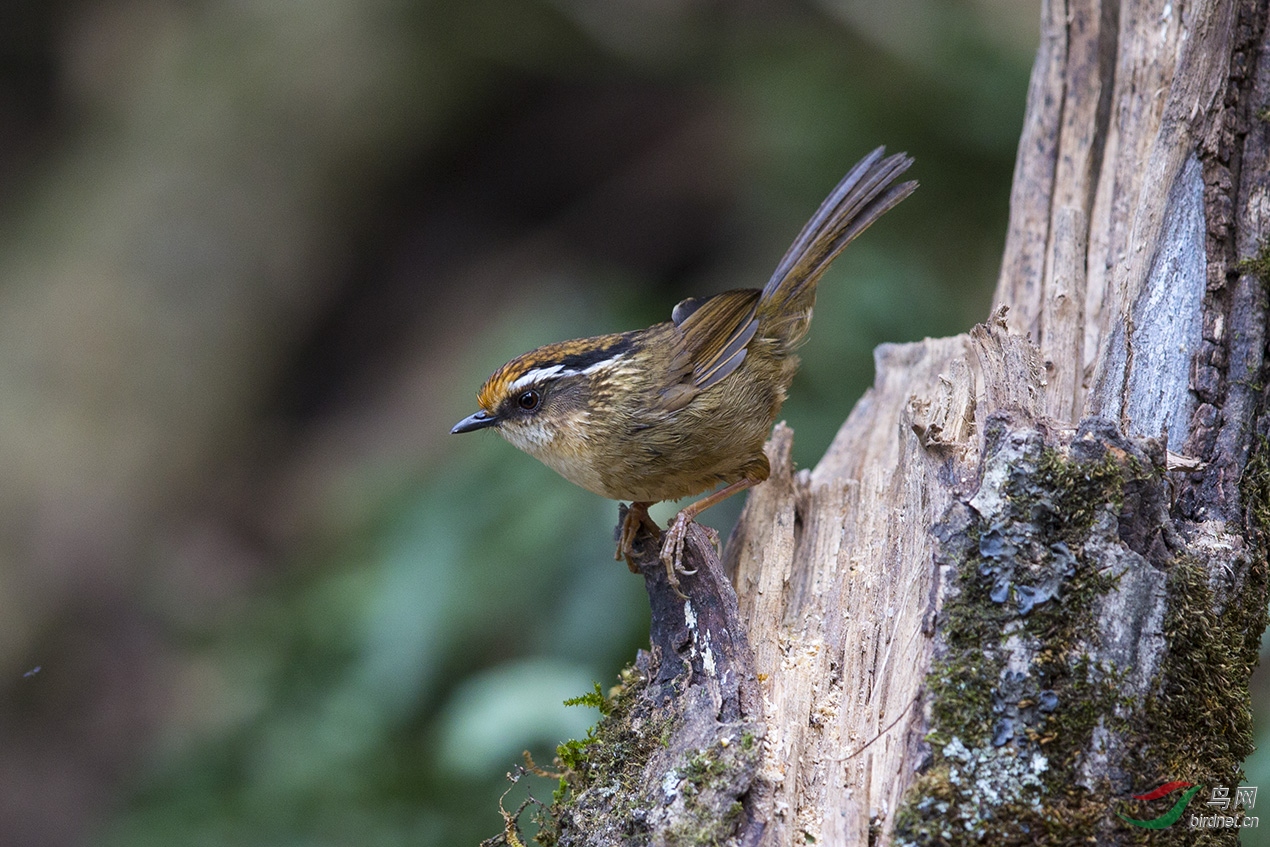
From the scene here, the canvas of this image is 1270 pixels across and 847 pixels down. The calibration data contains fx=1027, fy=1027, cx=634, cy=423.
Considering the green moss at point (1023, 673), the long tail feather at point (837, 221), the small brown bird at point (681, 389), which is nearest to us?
the green moss at point (1023, 673)

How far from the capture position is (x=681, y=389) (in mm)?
3986

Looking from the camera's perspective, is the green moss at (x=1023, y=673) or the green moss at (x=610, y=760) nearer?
the green moss at (x=1023, y=673)

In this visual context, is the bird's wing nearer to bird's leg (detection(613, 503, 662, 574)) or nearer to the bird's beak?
bird's leg (detection(613, 503, 662, 574))

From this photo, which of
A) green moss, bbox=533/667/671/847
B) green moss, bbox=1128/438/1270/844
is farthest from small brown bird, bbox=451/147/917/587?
green moss, bbox=1128/438/1270/844

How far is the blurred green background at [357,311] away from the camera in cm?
491

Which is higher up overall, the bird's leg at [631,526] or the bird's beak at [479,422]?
the bird's beak at [479,422]

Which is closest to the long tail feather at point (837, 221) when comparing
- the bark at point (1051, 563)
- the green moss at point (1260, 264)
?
the bark at point (1051, 563)

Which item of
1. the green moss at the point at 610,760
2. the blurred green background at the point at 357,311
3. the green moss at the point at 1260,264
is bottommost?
the green moss at the point at 610,760

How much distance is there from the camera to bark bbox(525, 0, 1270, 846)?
225 cm

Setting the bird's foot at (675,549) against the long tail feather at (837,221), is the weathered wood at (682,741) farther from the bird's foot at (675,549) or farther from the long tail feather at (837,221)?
the long tail feather at (837,221)

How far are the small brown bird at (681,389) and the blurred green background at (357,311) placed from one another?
0.69 meters

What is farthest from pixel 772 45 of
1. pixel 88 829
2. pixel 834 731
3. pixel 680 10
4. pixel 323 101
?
pixel 88 829

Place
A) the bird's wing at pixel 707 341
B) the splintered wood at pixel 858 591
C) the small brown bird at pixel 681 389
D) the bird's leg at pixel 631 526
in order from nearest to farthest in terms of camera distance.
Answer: the splintered wood at pixel 858 591 < the bird's leg at pixel 631 526 < the small brown bird at pixel 681 389 < the bird's wing at pixel 707 341

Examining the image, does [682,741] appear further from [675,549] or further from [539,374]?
[539,374]
